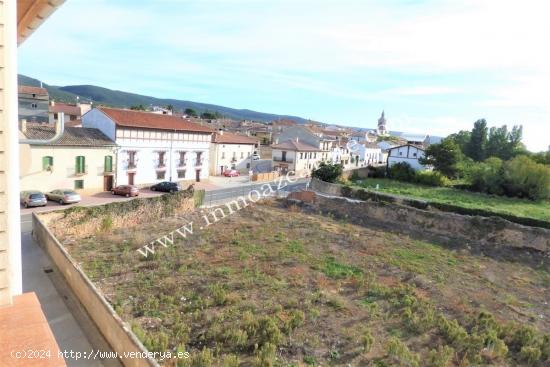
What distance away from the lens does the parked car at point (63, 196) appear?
22.5 metres

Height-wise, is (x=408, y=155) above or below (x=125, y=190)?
above

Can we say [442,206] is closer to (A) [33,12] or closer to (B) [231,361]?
(B) [231,361]

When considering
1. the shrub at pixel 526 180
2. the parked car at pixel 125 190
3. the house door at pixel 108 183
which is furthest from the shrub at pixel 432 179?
the house door at pixel 108 183

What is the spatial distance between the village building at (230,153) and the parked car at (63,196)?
60.8 feet

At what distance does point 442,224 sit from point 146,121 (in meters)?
24.1

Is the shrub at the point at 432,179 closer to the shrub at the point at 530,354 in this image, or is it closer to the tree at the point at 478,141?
the tree at the point at 478,141

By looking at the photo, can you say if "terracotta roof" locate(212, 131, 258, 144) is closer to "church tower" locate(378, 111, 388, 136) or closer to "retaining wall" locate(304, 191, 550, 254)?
"retaining wall" locate(304, 191, 550, 254)

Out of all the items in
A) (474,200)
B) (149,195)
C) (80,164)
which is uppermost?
(80,164)

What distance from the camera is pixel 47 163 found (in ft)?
78.1

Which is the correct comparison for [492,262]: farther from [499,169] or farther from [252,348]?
[499,169]

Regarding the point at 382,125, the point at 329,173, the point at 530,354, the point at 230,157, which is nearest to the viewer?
the point at 530,354

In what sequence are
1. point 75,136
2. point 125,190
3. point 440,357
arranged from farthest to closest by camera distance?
point 125,190, point 75,136, point 440,357

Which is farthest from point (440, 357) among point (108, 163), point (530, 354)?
point (108, 163)

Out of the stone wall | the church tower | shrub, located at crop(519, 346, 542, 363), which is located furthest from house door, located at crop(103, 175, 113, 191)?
the church tower
